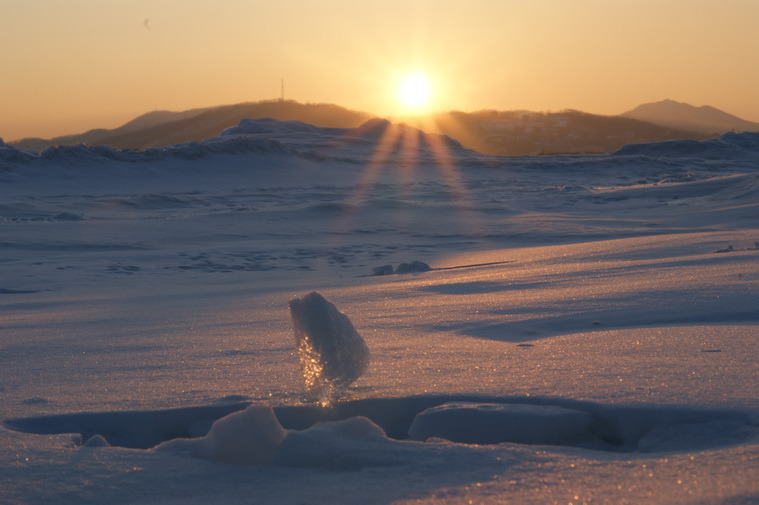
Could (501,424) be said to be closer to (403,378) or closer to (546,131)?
(403,378)

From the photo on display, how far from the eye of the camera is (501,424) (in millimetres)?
1379

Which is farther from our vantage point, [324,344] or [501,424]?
[324,344]

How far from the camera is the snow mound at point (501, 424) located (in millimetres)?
1359

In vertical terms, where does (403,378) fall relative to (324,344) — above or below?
below

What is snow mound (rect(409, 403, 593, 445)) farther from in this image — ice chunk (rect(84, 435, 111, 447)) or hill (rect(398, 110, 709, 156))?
hill (rect(398, 110, 709, 156))

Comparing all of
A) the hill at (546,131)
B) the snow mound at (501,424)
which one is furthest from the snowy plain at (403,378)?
the hill at (546,131)

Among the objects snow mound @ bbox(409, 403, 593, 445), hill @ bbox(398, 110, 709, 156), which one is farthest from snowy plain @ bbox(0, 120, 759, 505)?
hill @ bbox(398, 110, 709, 156)

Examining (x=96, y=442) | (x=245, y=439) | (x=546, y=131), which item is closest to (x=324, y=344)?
(x=245, y=439)

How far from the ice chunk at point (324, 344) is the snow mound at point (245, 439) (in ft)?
0.85

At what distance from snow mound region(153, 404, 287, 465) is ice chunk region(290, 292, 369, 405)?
259 millimetres

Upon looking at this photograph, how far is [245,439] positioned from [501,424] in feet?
1.45

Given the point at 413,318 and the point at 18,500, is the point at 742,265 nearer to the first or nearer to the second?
the point at 413,318

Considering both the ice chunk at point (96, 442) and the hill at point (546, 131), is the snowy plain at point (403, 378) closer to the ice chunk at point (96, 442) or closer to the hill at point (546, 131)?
the ice chunk at point (96, 442)

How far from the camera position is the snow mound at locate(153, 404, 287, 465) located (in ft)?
3.98
